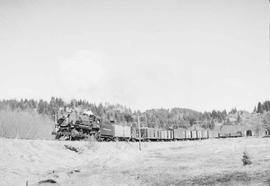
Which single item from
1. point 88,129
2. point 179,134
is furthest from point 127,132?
point 179,134

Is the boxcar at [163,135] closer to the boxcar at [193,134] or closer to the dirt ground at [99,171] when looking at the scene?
the boxcar at [193,134]

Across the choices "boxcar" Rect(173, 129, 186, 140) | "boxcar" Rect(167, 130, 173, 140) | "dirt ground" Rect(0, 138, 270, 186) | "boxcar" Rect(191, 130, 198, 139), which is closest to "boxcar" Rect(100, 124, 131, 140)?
"dirt ground" Rect(0, 138, 270, 186)

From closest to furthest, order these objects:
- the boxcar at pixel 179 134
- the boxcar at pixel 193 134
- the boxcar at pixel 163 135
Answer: the boxcar at pixel 163 135 → the boxcar at pixel 179 134 → the boxcar at pixel 193 134

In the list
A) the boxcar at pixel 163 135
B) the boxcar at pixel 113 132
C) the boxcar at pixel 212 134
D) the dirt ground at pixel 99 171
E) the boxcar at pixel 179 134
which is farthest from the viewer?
the boxcar at pixel 212 134

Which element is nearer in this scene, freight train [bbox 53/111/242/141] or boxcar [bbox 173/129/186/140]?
freight train [bbox 53/111/242/141]

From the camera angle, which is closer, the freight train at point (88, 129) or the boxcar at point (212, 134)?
the freight train at point (88, 129)

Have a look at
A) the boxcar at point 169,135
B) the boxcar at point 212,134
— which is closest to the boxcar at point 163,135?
the boxcar at point 169,135

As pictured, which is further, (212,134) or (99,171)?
(212,134)

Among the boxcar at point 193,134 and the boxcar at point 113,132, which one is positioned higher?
the boxcar at point 113,132

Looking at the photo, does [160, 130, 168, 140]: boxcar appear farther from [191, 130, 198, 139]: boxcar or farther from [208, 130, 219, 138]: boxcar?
[208, 130, 219, 138]: boxcar

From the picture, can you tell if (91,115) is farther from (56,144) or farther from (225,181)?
(225,181)

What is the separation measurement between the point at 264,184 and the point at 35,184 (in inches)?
417

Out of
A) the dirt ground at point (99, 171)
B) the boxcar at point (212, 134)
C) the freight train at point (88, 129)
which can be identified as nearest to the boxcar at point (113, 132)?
the freight train at point (88, 129)

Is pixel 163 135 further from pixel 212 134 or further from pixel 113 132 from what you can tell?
pixel 212 134
